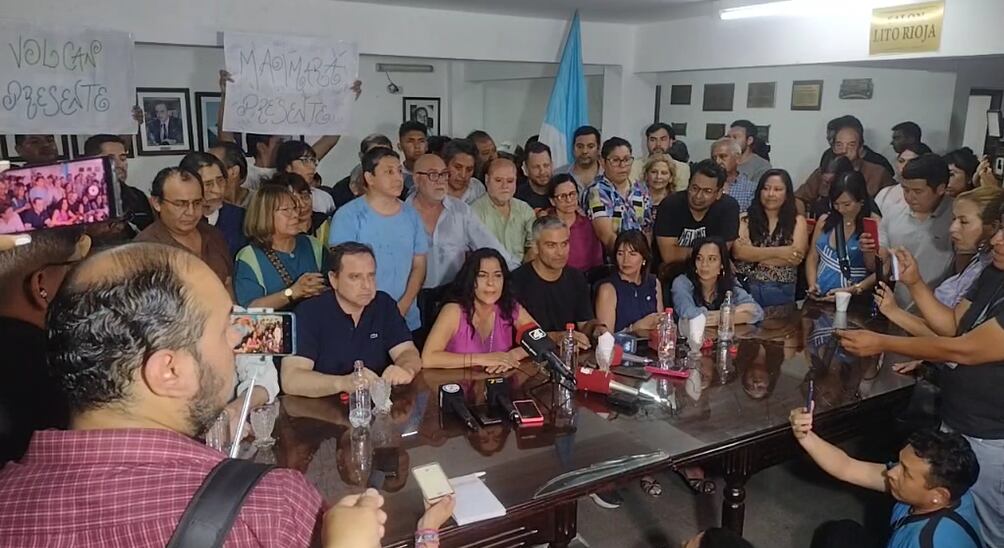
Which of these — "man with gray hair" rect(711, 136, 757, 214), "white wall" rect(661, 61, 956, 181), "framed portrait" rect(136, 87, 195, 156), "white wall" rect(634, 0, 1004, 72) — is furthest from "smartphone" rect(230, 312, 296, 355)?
"framed portrait" rect(136, 87, 195, 156)

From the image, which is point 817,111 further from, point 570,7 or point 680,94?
point 570,7

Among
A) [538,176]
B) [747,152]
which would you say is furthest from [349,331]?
[747,152]

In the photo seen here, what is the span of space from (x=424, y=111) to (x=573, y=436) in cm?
595

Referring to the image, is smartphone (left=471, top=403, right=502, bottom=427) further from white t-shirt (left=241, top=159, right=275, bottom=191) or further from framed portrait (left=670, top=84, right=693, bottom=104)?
framed portrait (left=670, top=84, right=693, bottom=104)

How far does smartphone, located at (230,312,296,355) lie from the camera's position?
56.8 inches

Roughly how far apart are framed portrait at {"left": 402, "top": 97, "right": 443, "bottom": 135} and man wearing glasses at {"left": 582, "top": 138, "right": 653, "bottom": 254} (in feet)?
12.1

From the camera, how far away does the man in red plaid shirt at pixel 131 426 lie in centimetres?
76

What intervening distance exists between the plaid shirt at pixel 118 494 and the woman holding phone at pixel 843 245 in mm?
3255

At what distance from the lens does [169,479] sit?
78 centimetres

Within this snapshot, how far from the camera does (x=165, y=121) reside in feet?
18.4

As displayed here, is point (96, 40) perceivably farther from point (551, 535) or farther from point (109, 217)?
point (551, 535)

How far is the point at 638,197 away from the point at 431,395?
218 centimetres

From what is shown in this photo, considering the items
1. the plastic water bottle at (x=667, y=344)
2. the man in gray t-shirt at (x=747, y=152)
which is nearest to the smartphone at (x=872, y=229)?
the plastic water bottle at (x=667, y=344)

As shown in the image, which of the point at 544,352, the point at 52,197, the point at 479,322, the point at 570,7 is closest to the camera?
the point at 52,197
